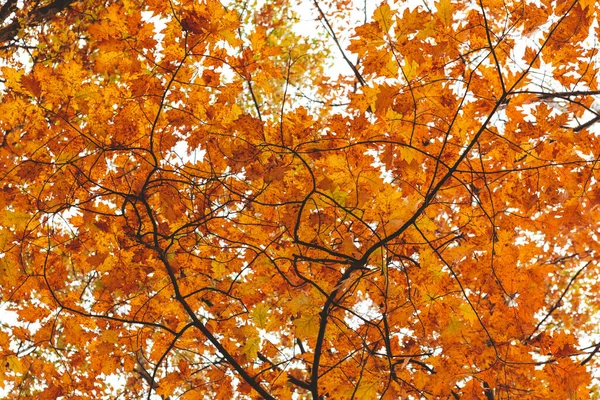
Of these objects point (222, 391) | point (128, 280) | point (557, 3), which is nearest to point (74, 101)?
point (128, 280)

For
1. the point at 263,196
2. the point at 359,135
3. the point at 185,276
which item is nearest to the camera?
the point at 359,135

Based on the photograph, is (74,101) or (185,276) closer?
(74,101)

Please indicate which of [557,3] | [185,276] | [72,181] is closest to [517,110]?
[557,3]

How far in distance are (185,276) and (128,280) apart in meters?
0.44

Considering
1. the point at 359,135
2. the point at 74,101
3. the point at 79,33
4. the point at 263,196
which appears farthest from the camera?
the point at 79,33

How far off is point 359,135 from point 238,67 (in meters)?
0.59

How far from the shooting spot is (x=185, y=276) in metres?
2.89

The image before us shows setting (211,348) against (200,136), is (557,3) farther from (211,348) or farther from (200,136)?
(211,348)

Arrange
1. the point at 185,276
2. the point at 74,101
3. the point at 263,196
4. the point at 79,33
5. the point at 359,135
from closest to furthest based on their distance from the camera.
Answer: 1. the point at 74,101
2. the point at 359,135
3. the point at 263,196
4. the point at 185,276
5. the point at 79,33

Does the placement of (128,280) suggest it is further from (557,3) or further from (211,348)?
(557,3)

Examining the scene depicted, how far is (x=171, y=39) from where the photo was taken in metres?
2.27

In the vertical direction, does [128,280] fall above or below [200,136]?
below

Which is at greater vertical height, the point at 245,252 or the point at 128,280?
the point at 245,252

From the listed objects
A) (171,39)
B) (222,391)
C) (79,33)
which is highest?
(79,33)
